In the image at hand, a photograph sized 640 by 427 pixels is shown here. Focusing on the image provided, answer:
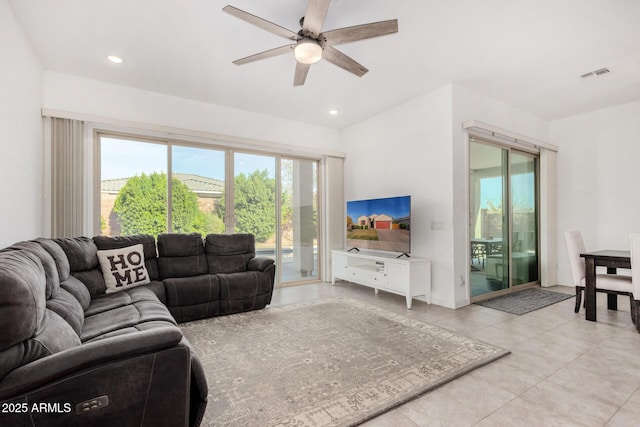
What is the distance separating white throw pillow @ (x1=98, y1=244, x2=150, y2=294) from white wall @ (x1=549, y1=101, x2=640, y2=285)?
6034 mm

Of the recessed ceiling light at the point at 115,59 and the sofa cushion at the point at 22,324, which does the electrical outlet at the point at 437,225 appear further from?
the recessed ceiling light at the point at 115,59

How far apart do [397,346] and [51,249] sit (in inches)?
108

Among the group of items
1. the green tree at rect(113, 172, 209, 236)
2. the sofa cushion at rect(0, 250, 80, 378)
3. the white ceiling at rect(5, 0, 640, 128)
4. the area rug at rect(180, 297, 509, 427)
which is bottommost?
the area rug at rect(180, 297, 509, 427)

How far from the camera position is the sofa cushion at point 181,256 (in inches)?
136

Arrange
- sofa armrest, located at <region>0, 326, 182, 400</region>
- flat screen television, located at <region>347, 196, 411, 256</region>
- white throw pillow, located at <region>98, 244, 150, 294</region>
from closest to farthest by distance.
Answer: sofa armrest, located at <region>0, 326, 182, 400</region> < white throw pillow, located at <region>98, 244, 150, 294</region> < flat screen television, located at <region>347, 196, 411, 256</region>

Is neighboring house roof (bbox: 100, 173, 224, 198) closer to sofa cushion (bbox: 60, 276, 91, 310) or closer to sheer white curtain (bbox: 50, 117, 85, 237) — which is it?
sheer white curtain (bbox: 50, 117, 85, 237)

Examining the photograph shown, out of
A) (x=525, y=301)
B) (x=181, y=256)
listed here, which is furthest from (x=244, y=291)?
(x=525, y=301)

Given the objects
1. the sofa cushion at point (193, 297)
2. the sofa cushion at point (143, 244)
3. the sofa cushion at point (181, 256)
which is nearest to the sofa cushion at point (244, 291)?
the sofa cushion at point (193, 297)

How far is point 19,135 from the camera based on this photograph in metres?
2.69

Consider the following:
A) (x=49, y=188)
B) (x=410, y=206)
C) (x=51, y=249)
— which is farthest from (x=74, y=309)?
(x=410, y=206)

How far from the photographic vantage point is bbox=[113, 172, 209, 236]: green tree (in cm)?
390

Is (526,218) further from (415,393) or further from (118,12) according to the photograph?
(118,12)

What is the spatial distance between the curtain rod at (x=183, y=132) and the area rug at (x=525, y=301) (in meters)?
3.27

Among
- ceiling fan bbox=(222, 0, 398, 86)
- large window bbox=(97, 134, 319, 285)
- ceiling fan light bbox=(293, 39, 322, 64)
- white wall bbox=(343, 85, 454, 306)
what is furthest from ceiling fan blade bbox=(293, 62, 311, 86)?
large window bbox=(97, 134, 319, 285)
